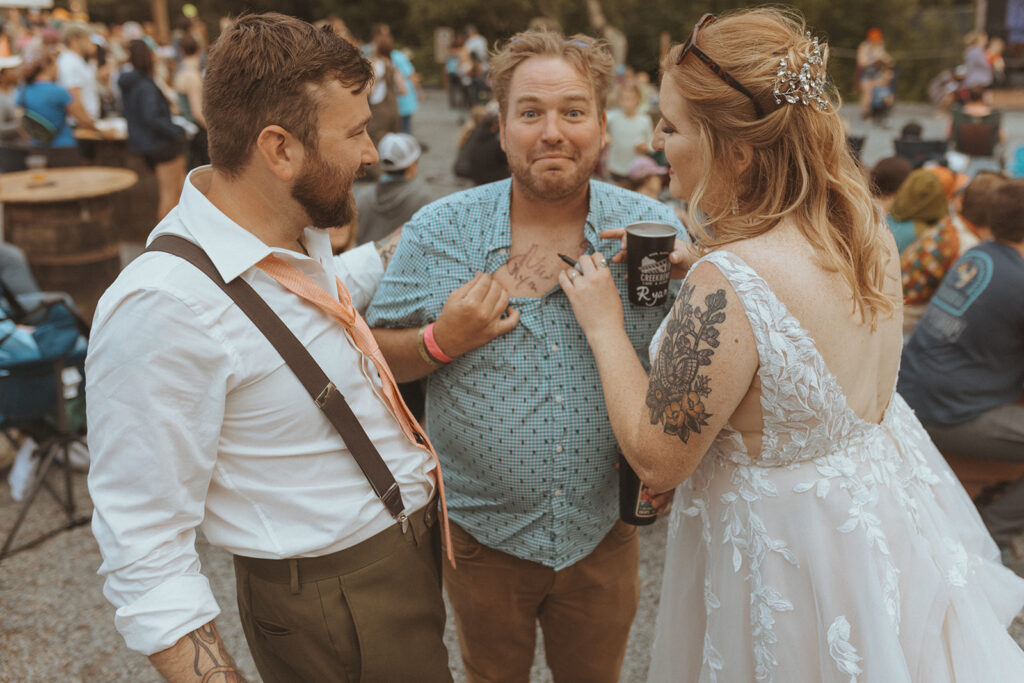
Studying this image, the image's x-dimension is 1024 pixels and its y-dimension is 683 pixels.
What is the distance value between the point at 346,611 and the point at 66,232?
4742 mm


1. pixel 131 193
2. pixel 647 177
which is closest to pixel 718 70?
pixel 647 177

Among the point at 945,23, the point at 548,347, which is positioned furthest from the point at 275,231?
the point at 945,23

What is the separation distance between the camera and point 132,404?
4.07 ft

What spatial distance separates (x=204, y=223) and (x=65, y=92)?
7.67 meters

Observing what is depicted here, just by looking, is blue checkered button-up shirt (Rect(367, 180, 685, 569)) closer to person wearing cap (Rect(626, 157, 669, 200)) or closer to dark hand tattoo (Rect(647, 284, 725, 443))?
dark hand tattoo (Rect(647, 284, 725, 443))

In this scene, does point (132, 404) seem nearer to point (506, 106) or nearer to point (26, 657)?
point (506, 106)

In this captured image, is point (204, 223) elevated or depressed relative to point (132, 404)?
elevated

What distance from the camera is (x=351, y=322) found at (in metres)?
1.51

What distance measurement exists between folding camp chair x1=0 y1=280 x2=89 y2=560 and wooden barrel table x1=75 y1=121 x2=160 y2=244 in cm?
419

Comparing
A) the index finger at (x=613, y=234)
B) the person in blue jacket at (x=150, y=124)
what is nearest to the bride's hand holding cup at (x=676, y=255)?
the index finger at (x=613, y=234)

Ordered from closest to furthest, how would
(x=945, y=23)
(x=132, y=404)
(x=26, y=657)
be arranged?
(x=132, y=404) < (x=26, y=657) < (x=945, y=23)

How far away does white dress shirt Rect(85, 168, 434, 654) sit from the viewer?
1.25m

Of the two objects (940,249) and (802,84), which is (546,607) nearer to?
(802,84)

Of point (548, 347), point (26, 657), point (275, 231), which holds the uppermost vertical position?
point (275, 231)
